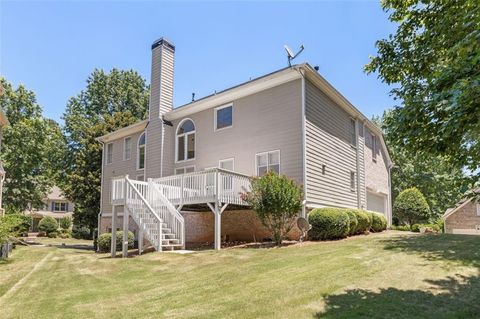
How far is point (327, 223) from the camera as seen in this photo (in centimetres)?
1371

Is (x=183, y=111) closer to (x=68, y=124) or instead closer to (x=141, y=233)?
(x=141, y=233)

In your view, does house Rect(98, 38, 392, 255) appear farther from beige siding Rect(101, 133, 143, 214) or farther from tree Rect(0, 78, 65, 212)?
tree Rect(0, 78, 65, 212)

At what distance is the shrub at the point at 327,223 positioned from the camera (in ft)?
45.1

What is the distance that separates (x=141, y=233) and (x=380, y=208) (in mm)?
15131

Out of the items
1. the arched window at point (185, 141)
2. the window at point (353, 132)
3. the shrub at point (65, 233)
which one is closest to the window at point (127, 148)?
the arched window at point (185, 141)

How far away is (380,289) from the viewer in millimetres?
6480

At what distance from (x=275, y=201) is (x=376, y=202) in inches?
460

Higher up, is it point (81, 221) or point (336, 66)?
point (336, 66)

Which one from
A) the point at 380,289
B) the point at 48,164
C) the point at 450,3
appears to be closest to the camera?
the point at 380,289

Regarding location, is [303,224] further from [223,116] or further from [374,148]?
[374,148]

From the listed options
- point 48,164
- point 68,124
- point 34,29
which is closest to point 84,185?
point 48,164

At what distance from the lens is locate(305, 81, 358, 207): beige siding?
1545cm

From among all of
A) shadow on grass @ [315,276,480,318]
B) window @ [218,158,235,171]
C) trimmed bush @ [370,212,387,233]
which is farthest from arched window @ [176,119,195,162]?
shadow on grass @ [315,276,480,318]

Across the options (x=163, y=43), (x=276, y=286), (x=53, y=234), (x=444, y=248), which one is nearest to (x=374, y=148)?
(x=163, y=43)
